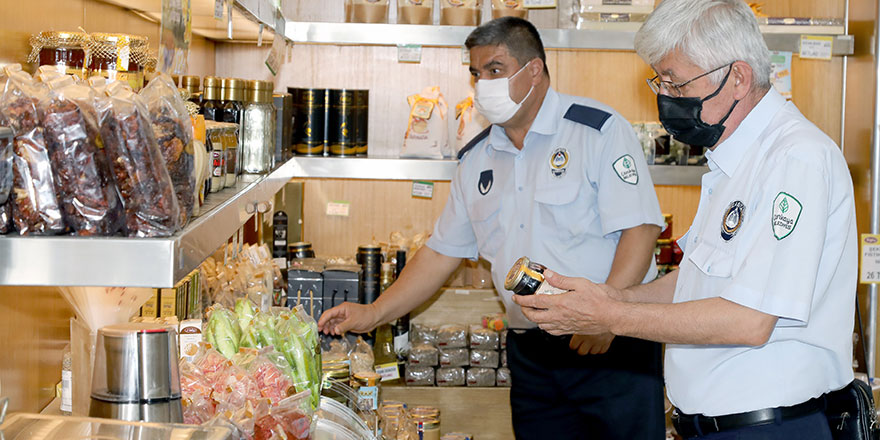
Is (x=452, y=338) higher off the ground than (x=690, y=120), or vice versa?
(x=690, y=120)

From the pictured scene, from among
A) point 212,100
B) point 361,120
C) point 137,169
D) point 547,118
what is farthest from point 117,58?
point 361,120

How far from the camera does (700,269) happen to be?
6.50 feet

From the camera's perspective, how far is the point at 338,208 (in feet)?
14.0

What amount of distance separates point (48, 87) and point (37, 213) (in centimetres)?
20

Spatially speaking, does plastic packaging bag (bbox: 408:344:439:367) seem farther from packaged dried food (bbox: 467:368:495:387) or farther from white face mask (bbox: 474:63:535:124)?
white face mask (bbox: 474:63:535:124)

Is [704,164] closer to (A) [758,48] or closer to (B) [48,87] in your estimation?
(A) [758,48]

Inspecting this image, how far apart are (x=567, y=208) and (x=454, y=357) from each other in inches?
41.5

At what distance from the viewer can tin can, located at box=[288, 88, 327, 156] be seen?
360cm

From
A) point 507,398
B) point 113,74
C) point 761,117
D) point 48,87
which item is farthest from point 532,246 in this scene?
point 48,87

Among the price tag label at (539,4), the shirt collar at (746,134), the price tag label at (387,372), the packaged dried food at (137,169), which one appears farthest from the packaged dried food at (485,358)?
the packaged dried food at (137,169)

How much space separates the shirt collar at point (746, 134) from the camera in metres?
1.98

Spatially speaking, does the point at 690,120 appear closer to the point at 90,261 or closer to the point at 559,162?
the point at 559,162

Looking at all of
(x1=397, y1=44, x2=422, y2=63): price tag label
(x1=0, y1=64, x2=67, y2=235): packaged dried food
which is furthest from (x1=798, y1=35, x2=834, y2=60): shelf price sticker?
(x1=0, y1=64, x2=67, y2=235): packaged dried food

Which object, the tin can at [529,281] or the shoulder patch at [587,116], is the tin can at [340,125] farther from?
the tin can at [529,281]
